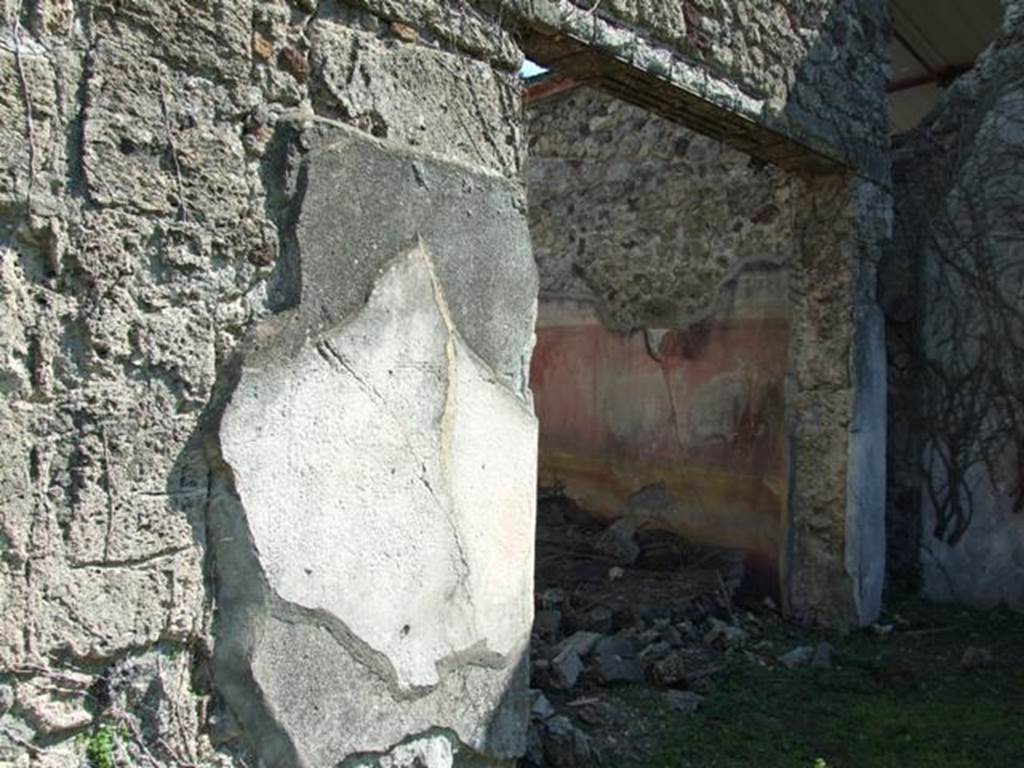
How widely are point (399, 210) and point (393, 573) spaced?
2.86 feet

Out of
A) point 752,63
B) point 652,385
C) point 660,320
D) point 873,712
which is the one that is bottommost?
point 873,712

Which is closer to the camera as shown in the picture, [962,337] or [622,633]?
[622,633]

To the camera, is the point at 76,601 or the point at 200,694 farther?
the point at 200,694

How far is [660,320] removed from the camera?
5691mm

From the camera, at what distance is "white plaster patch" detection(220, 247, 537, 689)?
6.68 feet

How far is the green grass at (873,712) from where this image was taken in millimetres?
3230

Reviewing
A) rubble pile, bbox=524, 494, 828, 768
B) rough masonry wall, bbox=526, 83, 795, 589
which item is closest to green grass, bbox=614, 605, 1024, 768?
rubble pile, bbox=524, 494, 828, 768

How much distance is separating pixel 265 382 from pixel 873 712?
282 centimetres

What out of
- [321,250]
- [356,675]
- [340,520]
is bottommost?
[356,675]

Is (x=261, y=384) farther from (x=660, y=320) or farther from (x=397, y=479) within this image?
(x=660, y=320)

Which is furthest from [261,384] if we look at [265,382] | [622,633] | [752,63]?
[622,633]

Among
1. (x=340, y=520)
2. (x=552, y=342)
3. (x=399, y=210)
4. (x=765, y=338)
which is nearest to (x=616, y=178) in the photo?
(x=552, y=342)

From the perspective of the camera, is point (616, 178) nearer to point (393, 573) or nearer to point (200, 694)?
point (393, 573)

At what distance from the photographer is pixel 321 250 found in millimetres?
2121
